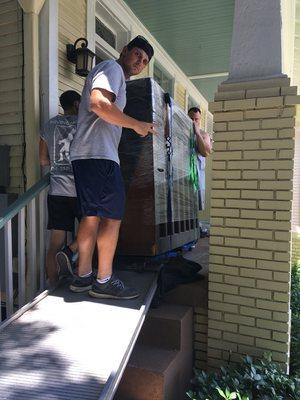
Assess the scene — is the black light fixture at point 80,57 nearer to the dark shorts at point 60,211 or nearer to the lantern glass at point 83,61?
the lantern glass at point 83,61

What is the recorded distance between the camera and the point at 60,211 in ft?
9.77

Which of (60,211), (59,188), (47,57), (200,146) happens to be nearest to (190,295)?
(60,211)

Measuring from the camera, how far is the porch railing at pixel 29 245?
258 centimetres

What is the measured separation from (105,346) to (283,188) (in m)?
1.56

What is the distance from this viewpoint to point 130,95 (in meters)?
2.95

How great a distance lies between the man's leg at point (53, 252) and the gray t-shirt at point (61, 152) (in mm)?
361

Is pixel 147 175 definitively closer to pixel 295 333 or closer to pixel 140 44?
pixel 140 44

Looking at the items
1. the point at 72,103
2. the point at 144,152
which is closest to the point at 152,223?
the point at 144,152

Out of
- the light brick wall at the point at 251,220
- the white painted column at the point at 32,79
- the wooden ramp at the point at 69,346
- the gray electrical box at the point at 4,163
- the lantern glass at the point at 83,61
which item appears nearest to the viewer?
the wooden ramp at the point at 69,346

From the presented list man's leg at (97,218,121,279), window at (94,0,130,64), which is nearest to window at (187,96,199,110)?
window at (94,0,130,64)

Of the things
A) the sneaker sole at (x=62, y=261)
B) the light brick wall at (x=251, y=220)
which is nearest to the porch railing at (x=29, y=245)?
the sneaker sole at (x=62, y=261)

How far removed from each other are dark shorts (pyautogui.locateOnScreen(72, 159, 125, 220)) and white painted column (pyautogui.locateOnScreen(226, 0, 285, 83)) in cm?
120

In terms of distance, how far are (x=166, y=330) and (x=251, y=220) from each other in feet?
3.27

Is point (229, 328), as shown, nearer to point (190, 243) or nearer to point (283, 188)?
point (283, 188)
